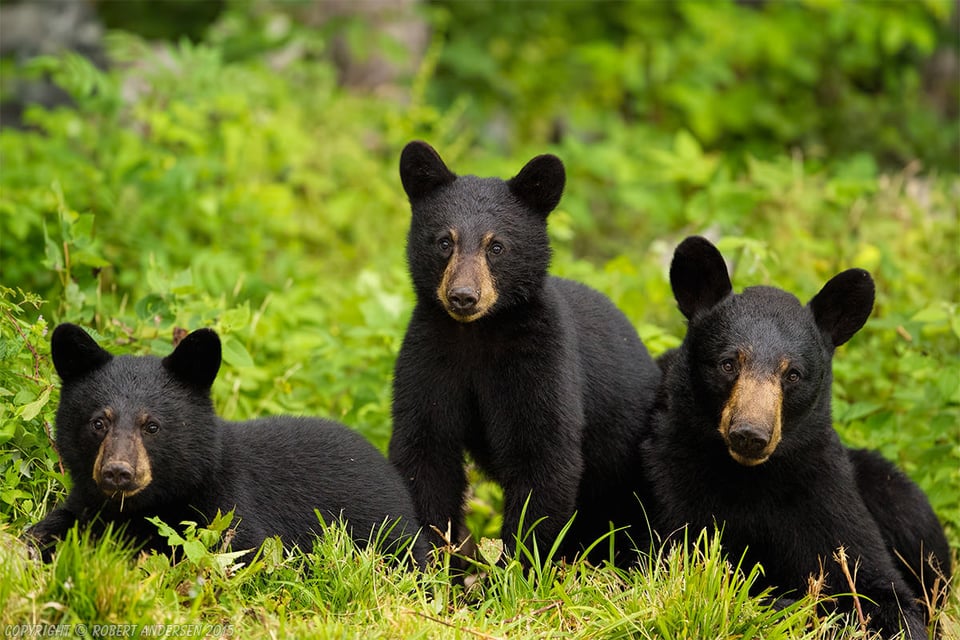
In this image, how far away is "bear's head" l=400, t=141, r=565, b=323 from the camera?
4.72 metres

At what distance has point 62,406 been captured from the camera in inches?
171

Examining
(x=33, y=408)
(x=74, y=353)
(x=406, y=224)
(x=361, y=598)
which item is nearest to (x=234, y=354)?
(x=33, y=408)

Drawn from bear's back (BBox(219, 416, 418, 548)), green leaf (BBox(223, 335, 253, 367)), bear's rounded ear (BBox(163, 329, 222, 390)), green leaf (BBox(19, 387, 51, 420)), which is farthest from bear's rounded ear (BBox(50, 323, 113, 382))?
green leaf (BBox(223, 335, 253, 367))

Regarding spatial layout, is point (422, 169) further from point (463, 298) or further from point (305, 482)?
point (305, 482)

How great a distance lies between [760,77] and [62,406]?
9.92 metres

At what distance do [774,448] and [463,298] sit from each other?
1.27 meters

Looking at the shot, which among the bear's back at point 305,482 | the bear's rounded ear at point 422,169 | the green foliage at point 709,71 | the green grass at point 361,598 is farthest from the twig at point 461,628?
the green foliage at point 709,71

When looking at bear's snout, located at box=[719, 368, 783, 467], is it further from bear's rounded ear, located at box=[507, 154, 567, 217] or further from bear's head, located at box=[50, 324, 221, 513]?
bear's head, located at box=[50, 324, 221, 513]

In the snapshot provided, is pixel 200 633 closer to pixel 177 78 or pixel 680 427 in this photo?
pixel 680 427

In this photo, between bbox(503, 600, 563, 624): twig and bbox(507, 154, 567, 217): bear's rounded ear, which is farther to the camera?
bbox(507, 154, 567, 217): bear's rounded ear

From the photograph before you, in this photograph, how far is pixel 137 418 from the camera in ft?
13.9

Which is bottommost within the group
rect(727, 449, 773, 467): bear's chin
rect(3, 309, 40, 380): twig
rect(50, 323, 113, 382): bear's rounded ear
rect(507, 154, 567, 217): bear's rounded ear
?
rect(3, 309, 40, 380): twig

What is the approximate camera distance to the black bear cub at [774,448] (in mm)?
4703

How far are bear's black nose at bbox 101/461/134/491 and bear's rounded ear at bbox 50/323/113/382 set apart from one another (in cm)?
44
